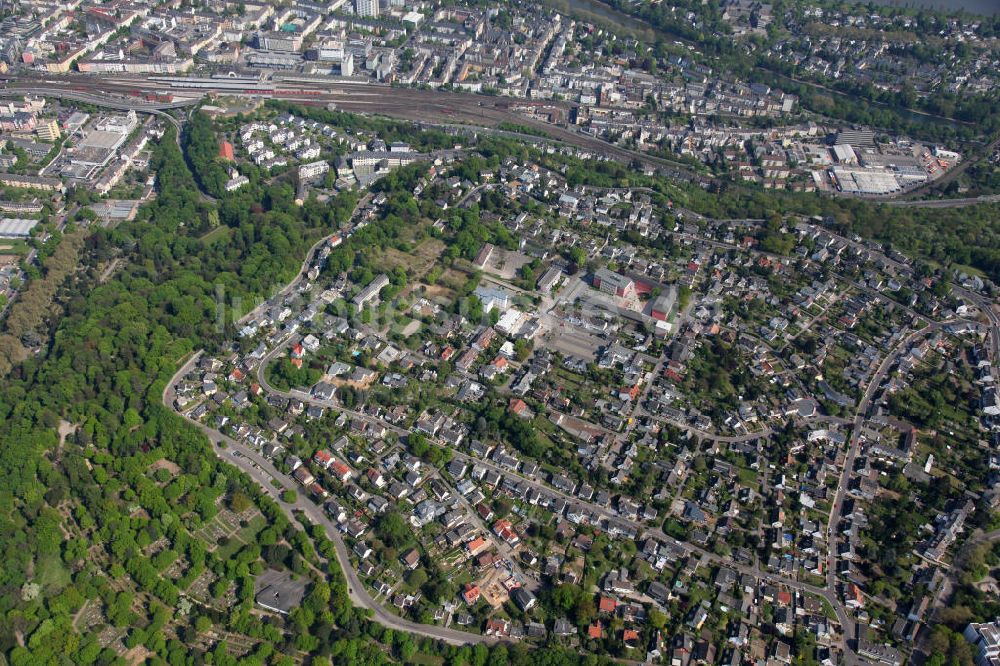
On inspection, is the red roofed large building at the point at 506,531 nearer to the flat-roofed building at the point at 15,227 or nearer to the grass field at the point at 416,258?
the grass field at the point at 416,258

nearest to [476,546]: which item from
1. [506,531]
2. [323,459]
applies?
[506,531]

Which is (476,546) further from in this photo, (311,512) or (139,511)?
(139,511)

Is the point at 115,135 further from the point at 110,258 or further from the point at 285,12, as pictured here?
the point at 285,12

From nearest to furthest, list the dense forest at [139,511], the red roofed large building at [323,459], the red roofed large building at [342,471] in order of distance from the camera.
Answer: the dense forest at [139,511]
the red roofed large building at [342,471]
the red roofed large building at [323,459]

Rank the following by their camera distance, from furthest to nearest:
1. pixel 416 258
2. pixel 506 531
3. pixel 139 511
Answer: pixel 416 258
pixel 139 511
pixel 506 531

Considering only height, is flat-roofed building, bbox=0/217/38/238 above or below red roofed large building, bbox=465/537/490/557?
below

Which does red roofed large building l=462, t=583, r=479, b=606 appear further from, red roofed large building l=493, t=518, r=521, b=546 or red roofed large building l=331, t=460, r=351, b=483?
red roofed large building l=331, t=460, r=351, b=483

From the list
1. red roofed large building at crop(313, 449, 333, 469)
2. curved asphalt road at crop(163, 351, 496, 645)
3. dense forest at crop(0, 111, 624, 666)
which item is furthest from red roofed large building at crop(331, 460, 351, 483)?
dense forest at crop(0, 111, 624, 666)

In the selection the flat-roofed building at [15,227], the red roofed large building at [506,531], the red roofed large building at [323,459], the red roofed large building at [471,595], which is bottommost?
the flat-roofed building at [15,227]

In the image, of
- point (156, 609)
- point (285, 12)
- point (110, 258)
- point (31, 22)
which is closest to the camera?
point (156, 609)

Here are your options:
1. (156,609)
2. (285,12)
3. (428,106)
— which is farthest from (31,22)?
(156,609)

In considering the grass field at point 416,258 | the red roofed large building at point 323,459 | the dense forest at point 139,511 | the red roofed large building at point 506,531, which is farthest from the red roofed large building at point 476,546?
the grass field at point 416,258
